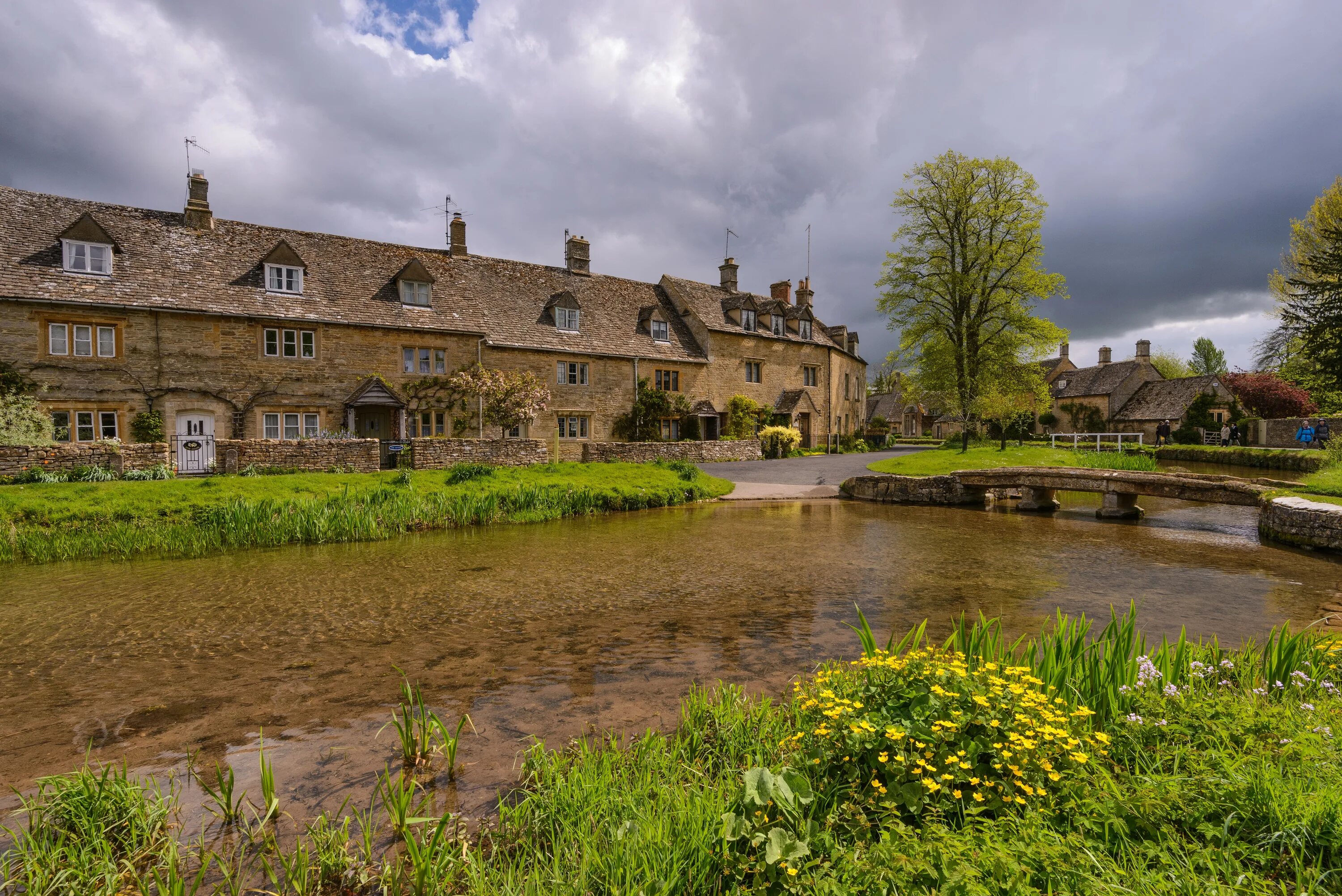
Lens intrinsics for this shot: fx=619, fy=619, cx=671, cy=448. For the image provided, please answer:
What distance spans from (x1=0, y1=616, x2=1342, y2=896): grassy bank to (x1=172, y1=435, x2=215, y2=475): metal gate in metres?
22.2

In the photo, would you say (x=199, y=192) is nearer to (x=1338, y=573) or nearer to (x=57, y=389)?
(x=57, y=389)

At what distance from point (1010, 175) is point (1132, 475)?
23.4 metres

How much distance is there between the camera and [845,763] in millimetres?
3531

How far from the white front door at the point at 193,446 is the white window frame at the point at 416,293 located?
32.7ft

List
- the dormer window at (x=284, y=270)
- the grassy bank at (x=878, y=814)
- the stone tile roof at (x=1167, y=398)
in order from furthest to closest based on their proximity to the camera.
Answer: the stone tile roof at (x=1167, y=398), the dormer window at (x=284, y=270), the grassy bank at (x=878, y=814)

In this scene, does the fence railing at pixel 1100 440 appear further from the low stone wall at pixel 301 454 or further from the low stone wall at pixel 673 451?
the low stone wall at pixel 301 454

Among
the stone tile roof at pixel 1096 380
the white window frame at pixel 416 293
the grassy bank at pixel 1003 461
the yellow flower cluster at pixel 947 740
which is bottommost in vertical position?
the yellow flower cluster at pixel 947 740

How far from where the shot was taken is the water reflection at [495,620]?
17.6ft

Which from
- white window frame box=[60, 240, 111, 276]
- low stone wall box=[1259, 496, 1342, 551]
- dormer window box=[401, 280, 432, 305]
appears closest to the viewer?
low stone wall box=[1259, 496, 1342, 551]

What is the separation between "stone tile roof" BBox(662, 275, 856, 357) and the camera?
4134cm

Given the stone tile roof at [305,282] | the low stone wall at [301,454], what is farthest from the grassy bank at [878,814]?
the stone tile roof at [305,282]

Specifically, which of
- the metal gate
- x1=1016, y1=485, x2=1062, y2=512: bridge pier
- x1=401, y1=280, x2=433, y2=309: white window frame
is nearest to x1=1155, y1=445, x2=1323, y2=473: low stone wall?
x1=1016, y1=485, x2=1062, y2=512: bridge pier

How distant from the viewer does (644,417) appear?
36125 mm

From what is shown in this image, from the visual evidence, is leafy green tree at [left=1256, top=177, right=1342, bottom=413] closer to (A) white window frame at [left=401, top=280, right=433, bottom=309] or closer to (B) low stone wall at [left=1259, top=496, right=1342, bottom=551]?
(B) low stone wall at [left=1259, top=496, right=1342, bottom=551]
